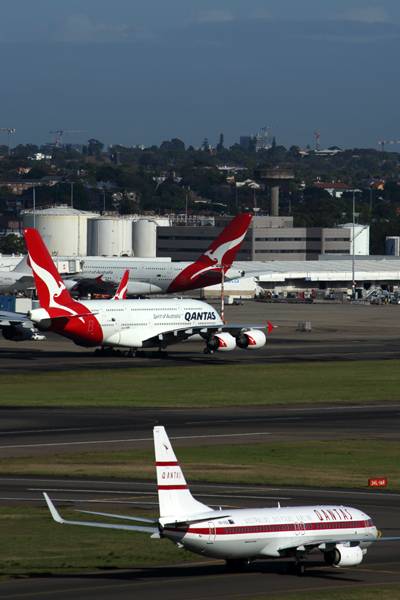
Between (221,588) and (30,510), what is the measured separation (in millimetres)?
12213

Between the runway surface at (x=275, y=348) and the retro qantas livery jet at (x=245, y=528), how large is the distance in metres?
53.6

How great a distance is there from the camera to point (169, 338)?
86.8 m

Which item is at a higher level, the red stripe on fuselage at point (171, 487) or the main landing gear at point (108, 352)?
the red stripe on fuselage at point (171, 487)

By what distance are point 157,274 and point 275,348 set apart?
201 ft

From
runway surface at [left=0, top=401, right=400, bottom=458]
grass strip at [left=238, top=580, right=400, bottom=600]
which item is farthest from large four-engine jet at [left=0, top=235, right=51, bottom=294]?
grass strip at [left=238, top=580, right=400, bottom=600]

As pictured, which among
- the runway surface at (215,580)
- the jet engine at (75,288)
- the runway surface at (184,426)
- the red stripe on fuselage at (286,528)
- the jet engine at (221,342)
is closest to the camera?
the red stripe on fuselage at (286,528)

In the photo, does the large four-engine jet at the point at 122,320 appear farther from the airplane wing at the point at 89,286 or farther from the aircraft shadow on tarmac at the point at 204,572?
the airplane wing at the point at 89,286

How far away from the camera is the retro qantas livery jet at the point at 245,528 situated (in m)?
25.6

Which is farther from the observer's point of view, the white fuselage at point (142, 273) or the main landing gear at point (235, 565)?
the white fuselage at point (142, 273)

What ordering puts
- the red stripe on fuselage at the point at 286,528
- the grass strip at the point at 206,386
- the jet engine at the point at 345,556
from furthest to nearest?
the grass strip at the point at 206,386 → the jet engine at the point at 345,556 → the red stripe on fuselage at the point at 286,528

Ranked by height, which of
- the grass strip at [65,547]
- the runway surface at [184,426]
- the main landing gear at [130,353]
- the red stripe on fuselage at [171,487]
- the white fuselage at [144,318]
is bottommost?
the runway surface at [184,426]

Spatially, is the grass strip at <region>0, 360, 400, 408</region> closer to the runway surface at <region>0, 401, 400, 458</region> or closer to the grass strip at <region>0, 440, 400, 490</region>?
the runway surface at <region>0, 401, 400, 458</region>

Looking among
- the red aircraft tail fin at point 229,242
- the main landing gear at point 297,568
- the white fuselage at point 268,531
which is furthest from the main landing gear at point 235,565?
the red aircraft tail fin at point 229,242

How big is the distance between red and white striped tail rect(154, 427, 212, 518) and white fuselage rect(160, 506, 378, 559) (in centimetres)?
37
